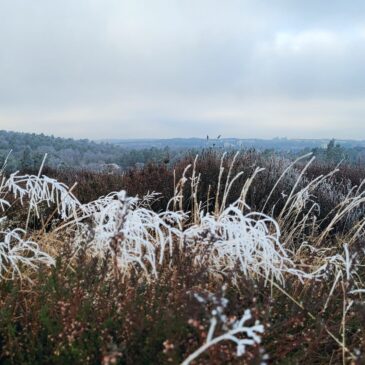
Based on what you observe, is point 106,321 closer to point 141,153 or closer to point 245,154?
point 245,154

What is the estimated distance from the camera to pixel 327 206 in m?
6.02

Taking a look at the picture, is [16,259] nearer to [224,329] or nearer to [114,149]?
[224,329]

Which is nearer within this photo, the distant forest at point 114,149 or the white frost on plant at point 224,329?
the white frost on plant at point 224,329

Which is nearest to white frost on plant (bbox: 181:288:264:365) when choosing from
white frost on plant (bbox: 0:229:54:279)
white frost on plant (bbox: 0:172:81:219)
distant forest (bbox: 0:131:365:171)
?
white frost on plant (bbox: 0:229:54:279)

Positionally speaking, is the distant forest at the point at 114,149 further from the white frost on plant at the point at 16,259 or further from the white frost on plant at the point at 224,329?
the white frost on plant at the point at 224,329

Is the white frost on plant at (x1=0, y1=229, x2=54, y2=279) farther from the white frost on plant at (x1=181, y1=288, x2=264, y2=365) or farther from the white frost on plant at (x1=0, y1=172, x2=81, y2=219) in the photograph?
the white frost on plant at (x1=181, y1=288, x2=264, y2=365)

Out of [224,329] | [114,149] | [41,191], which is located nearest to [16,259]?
[41,191]

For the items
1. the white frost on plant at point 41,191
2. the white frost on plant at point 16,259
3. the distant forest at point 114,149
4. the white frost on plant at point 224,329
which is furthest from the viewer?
the distant forest at point 114,149

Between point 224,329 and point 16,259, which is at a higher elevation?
point 224,329

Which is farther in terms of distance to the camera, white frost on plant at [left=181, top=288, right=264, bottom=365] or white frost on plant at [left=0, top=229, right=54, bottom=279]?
white frost on plant at [left=0, top=229, right=54, bottom=279]

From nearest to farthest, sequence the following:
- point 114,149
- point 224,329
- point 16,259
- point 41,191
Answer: point 224,329, point 16,259, point 41,191, point 114,149

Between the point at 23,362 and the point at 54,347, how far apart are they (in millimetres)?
111

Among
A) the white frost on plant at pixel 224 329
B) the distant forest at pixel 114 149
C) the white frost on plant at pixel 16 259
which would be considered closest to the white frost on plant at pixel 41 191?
the white frost on plant at pixel 16 259

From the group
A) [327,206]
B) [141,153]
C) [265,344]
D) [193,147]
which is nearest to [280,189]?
[327,206]
